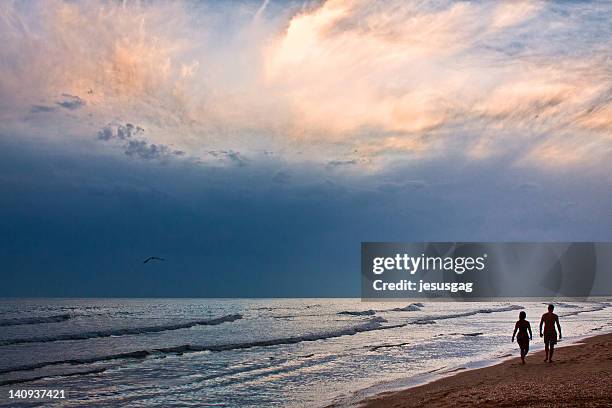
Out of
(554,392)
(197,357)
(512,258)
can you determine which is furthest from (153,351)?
(512,258)

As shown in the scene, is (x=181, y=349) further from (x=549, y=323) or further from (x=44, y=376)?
(x=549, y=323)

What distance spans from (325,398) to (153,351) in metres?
18.0

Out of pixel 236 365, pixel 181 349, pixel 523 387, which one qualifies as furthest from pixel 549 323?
pixel 181 349

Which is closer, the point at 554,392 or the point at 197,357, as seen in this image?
the point at 554,392

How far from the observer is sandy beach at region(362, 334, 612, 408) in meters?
11.7

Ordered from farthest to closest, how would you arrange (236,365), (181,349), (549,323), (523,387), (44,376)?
(181,349) < (236,365) < (44,376) < (549,323) < (523,387)

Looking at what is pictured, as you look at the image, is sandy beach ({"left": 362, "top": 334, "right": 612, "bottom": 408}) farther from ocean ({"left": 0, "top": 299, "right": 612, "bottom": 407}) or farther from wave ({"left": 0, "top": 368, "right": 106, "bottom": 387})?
wave ({"left": 0, "top": 368, "right": 106, "bottom": 387})

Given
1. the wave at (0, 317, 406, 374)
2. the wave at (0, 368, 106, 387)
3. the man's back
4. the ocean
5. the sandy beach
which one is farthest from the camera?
the wave at (0, 317, 406, 374)

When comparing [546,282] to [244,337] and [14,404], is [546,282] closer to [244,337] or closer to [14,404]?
[244,337]

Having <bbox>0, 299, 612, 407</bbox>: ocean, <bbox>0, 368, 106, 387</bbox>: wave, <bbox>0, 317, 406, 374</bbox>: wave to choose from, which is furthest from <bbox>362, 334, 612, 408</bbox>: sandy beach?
<bbox>0, 317, 406, 374</bbox>: wave

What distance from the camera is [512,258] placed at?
74.1 meters

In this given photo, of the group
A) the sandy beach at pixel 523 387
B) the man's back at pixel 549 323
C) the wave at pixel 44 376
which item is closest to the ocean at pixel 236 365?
the wave at pixel 44 376

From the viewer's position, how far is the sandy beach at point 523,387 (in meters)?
11.7

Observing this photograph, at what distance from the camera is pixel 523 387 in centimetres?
1362
